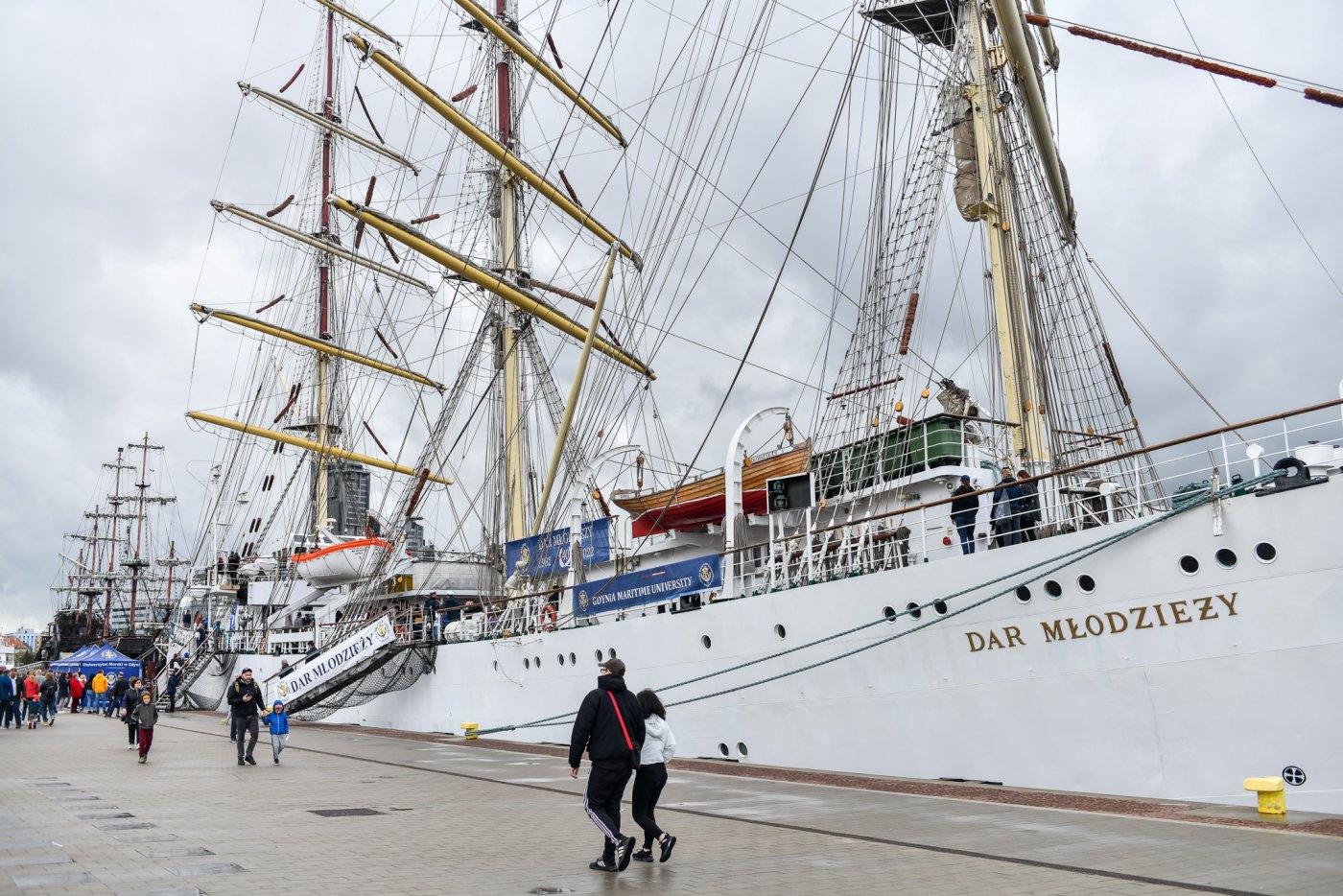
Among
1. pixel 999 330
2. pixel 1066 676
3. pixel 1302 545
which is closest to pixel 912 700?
pixel 1066 676

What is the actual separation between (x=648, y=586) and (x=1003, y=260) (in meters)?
7.24

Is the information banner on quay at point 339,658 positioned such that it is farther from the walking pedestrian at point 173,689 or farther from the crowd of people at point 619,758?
the crowd of people at point 619,758

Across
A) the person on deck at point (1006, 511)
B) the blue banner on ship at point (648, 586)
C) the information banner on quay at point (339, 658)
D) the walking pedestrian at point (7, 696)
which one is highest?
the person on deck at point (1006, 511)

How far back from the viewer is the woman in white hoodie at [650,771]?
744cm

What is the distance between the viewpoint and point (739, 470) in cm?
1678

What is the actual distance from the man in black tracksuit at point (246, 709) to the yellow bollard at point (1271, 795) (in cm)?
1210

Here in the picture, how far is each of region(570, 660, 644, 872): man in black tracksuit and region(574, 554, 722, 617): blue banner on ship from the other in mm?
8598

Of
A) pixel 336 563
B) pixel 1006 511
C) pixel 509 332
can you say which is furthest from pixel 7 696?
pixel 1006 511

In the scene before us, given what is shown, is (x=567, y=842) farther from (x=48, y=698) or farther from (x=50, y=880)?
(x=48, y=698)

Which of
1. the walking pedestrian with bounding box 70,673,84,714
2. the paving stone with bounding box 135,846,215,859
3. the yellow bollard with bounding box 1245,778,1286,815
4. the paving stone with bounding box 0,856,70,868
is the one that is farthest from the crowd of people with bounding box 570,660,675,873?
the walking pedestrian with bounding box 70,673,84,714

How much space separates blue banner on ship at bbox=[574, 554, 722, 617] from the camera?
1616 cm

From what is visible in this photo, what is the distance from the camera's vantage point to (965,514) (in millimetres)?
13805

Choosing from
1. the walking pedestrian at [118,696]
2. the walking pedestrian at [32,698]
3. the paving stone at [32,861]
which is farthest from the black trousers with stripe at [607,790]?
the walking pedestrian at [118,696]

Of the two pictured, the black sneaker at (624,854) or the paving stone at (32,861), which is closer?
the paving stone at (32,861)
